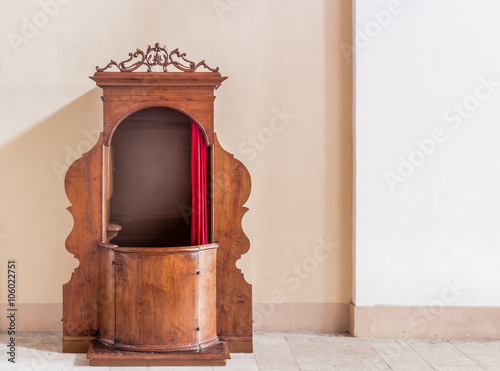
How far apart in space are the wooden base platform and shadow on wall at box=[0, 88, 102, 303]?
92cm

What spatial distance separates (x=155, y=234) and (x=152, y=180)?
1.38ft

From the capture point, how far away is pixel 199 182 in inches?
140

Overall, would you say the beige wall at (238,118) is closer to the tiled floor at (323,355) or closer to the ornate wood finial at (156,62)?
the tiled floor at (323,355)

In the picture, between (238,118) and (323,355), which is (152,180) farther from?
(323,355)

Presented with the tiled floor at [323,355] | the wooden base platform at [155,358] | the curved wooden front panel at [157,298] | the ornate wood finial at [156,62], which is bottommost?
the tiled floor at [323,355]

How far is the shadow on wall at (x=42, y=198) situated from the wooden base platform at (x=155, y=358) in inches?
36.3

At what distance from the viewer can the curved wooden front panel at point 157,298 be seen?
3303 mm

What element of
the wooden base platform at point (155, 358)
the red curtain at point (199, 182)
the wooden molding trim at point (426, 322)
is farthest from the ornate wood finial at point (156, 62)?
the wooden molding trim at point (426, 322)

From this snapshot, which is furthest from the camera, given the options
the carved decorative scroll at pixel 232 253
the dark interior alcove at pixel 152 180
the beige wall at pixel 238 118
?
the beige wall at pixel 238 118

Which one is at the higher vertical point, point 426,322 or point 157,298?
point 157,298

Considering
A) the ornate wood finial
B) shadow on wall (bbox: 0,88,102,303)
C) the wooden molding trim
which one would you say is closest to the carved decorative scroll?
the ornate wood finial

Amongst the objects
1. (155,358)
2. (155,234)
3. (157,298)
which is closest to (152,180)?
(155,234)

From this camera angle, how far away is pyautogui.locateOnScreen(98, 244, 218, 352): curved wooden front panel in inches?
130

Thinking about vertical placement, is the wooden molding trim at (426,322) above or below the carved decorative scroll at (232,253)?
below
